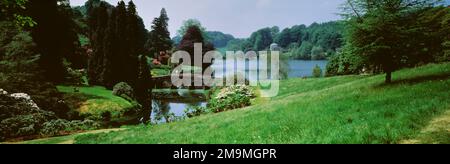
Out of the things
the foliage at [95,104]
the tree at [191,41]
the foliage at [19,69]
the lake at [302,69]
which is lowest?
the foliage at [95,104]

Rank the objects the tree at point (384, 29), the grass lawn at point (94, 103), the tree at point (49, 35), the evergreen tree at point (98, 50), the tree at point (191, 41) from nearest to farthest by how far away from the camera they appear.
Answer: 1. the tree at point (384, 29)
2. the grass lawn at point (94, 103)
3. the tree at point (49, 35)
4. the evergreen tree at point (98, 50)
5. the tree at point (191, 41)

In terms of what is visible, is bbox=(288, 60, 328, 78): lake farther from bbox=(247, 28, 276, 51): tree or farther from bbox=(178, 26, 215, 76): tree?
bbox=(178, 26, 215, 76): tree

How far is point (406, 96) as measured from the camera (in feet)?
38.4

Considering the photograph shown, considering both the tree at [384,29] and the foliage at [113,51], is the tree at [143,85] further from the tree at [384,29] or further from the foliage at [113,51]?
the tree at [384,29]

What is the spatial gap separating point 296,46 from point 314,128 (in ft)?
323

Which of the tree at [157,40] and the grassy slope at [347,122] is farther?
the tree at [157,40]

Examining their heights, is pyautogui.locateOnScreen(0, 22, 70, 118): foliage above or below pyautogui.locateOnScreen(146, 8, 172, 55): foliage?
below

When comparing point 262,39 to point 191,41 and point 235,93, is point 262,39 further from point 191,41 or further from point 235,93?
point 235,93

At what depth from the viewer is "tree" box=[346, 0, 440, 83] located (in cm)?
1445

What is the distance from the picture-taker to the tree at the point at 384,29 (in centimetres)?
1445

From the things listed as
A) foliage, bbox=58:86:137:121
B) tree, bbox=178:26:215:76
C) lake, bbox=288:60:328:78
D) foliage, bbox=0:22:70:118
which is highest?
tree, bbox=178:26:215:76

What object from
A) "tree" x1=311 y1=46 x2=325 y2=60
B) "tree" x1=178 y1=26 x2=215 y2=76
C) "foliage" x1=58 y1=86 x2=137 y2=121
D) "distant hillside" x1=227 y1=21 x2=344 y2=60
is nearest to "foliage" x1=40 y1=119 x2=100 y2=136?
"foliage" x1=58 y1=86 x2=137 y2=121

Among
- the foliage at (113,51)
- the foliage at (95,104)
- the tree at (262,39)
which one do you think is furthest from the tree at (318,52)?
the foliage at (95,104)
